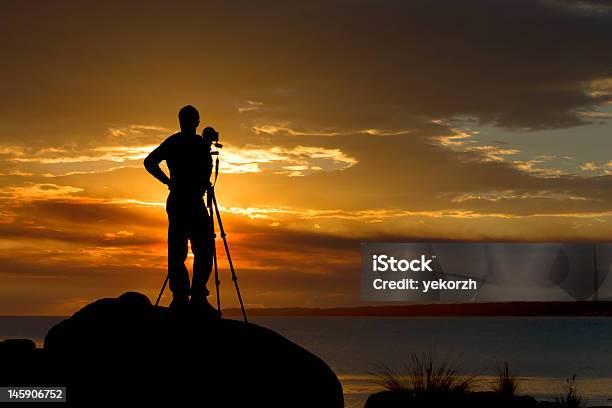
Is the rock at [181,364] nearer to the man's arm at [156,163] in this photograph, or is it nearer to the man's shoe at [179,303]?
the man's shoe at [179,303]

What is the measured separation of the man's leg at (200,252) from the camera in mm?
16875

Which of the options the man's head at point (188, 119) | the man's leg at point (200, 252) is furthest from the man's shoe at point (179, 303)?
the man's head at point (188, 119)

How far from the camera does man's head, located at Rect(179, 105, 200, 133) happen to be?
17.0 metres

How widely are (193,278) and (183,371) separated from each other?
2.07 m

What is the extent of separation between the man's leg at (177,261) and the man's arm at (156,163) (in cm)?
75

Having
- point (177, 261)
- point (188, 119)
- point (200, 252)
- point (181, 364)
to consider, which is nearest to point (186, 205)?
point (200, 252)

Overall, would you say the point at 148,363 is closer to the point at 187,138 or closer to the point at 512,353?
the point at 187,138

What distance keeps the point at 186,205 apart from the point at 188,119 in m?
1.63

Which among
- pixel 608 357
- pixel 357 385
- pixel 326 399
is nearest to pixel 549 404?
pixel 326 399

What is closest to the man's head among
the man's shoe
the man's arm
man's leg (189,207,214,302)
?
the man's arm

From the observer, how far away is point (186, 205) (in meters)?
16.8

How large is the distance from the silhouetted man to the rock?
65 centimetres

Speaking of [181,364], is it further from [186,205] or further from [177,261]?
[186,205]

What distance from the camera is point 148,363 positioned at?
1555 cm
